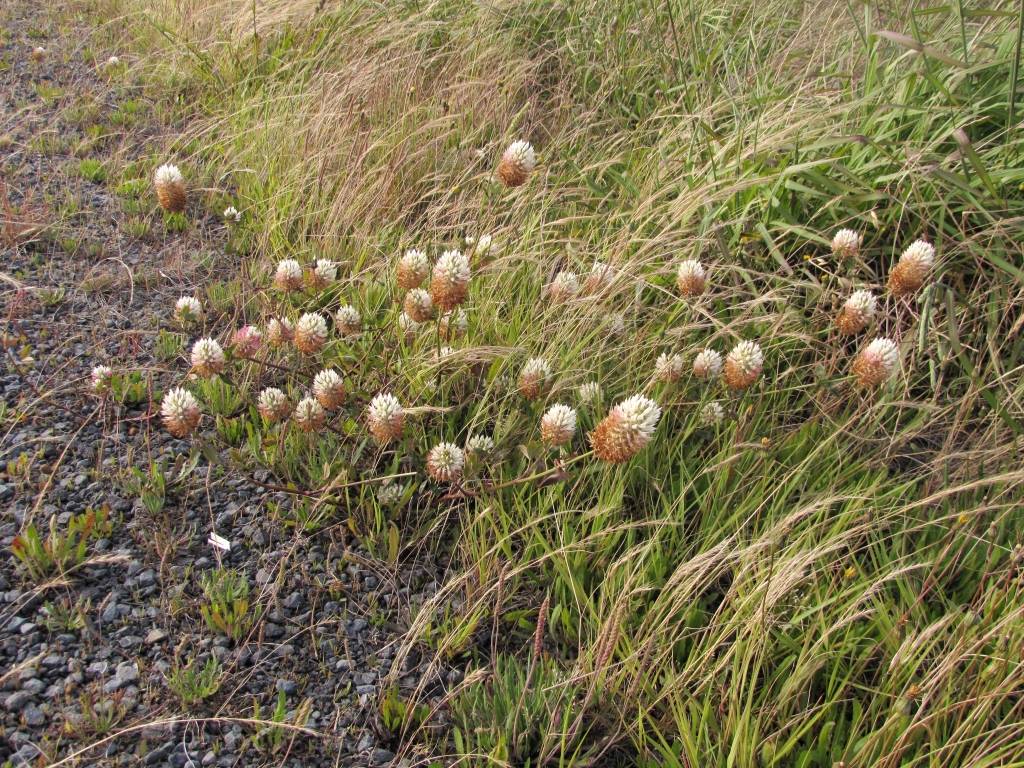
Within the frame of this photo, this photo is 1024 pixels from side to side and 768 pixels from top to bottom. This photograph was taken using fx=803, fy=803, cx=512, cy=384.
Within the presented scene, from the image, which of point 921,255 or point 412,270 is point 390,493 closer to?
point 412,270

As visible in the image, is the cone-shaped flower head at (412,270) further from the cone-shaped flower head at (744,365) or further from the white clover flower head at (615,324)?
the cone-shaped flower head at (744,365)

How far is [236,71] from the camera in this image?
15.3 feet

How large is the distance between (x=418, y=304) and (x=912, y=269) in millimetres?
1432

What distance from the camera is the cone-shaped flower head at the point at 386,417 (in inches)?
87.3

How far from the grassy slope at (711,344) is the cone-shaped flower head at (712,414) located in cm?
4

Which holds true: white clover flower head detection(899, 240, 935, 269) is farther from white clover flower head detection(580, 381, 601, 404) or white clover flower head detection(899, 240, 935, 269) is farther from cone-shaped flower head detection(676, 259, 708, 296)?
white clover flower head detection(580, 381, 601, 404)

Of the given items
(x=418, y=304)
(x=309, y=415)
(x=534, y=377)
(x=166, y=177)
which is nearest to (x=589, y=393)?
(x=534, y=377)

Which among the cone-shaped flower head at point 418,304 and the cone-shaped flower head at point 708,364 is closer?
the cone-shaped flower head at point 708,364

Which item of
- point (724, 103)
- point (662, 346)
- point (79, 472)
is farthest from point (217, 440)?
point (724, 103)

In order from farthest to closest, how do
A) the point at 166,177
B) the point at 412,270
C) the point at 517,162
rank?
the point at 166,177 → the point at 517,162 → the point at 412,270

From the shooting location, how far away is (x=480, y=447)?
2191mm

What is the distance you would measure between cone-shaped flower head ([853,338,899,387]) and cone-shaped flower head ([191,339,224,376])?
180 cm

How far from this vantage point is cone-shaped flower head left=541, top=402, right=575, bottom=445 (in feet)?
6.88

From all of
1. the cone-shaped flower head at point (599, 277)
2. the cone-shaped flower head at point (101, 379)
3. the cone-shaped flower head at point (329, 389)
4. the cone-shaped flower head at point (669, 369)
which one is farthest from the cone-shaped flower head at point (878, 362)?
the cone-shaped flower head at point (101, 379)
